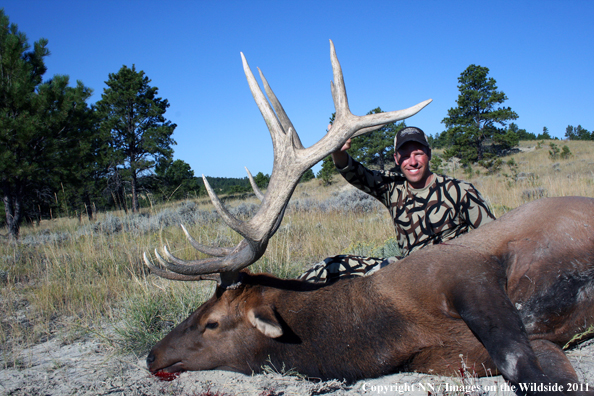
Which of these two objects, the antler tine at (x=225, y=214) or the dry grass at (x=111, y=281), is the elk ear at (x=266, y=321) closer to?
the antler tine at (x=225, y=214)

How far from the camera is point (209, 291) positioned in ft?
13.0

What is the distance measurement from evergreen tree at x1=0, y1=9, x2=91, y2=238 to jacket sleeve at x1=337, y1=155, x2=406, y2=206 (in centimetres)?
944

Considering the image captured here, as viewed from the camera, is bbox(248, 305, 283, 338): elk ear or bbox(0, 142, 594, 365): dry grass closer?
bbox(248, 305, 283, 338): elk ear

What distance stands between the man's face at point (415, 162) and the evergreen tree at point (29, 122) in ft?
32.5

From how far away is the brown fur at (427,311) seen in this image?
89.2 inches

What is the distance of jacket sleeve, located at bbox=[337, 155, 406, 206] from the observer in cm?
364

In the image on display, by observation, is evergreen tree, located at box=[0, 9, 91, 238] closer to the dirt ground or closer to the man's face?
the dirt ground

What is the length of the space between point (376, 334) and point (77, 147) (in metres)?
12.4

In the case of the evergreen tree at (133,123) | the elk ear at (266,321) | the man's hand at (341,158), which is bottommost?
the elk ear at (266,321)

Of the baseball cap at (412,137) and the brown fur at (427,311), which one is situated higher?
the baseball cap at (412,137)

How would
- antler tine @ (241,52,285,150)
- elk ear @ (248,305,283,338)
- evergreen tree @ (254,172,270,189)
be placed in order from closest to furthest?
elk ear @ (248,305,283,338) → antler tine @ (241,52,285,150) → evergreen tree @ (254,172,270,189)

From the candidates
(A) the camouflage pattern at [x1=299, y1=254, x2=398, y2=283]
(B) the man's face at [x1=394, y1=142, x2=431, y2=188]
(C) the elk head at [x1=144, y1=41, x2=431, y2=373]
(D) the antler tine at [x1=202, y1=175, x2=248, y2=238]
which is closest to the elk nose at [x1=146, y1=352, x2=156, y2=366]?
(C) the elk head at [x1=144, y1=41, x2=431, y2=373]

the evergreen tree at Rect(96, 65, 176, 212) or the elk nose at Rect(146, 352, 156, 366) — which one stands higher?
the evergreen tree at Rect(96, 65, 176, 212)

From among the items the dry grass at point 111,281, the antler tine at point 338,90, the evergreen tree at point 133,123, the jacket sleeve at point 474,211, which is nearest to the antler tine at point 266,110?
the antler tine at point 338,90
